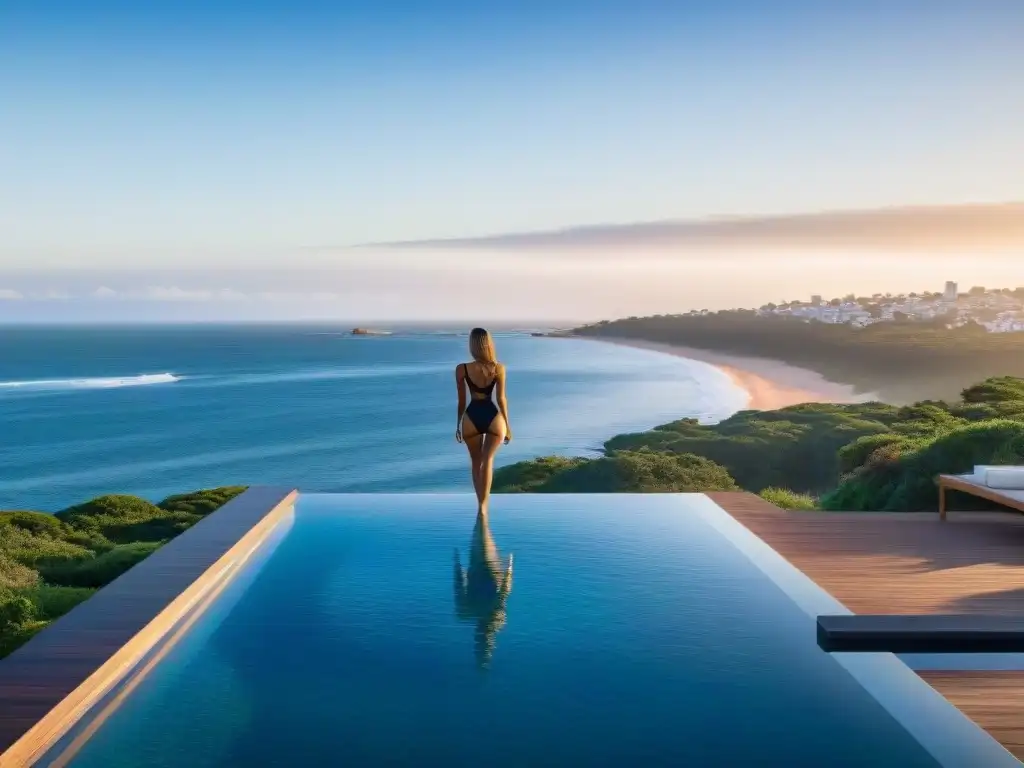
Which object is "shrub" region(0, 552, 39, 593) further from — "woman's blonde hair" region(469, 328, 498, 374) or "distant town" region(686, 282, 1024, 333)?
"distant town" region(686, 282, 1024, 333)

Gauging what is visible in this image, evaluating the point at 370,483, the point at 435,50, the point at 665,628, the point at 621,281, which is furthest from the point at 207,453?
the point at 665,628

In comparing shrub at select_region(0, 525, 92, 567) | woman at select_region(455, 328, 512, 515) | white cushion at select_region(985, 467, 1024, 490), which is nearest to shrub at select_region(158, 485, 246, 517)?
shrub at select_region(0, 525, 92, 567)

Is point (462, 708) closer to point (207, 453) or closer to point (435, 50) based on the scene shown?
point (435, 50)

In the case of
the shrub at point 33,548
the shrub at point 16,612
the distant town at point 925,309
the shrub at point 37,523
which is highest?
the distant town at point 925,309

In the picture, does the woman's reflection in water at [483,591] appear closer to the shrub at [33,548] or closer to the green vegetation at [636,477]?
the shrub at [33,548]

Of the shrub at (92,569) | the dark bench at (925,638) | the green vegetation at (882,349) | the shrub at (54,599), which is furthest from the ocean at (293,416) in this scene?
the dark bench at (925,638)
